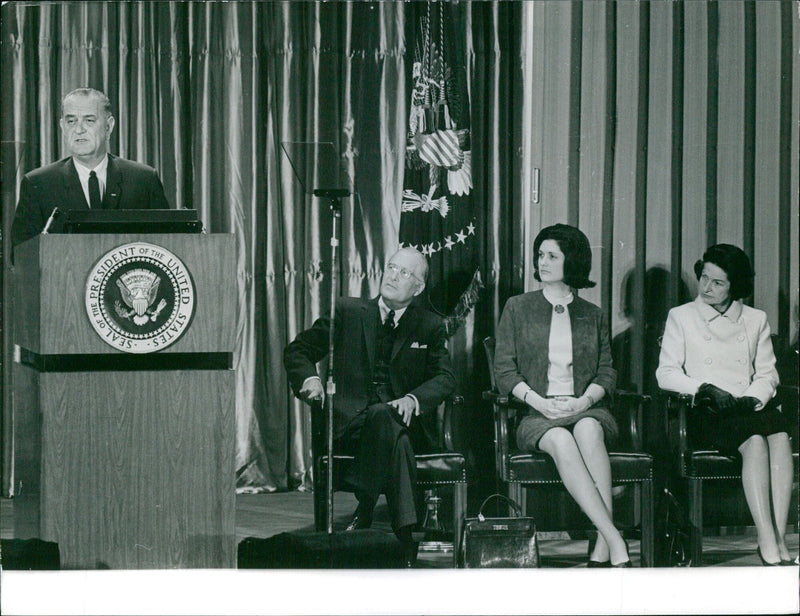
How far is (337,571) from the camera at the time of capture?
3.85m

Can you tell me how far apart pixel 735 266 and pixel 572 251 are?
0.67 metres

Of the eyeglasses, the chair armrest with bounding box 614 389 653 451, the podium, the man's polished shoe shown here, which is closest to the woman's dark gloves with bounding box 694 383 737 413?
the chair armrest with bounding box 614 389 653 451

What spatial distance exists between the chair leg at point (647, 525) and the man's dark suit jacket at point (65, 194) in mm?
2192

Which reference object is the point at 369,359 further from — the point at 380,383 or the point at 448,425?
the point at 448,425

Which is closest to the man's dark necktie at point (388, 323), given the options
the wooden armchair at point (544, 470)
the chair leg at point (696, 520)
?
the wooden armchair at point (544, 470)

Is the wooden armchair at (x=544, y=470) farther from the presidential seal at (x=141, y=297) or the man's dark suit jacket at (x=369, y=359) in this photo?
the presidential seal at (x=141, y=297)

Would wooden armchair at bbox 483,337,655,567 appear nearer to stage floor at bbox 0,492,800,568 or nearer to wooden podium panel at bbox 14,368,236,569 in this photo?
stage floor at bbox 0,492,800,568

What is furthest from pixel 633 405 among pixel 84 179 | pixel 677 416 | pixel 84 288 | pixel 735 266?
pixel 84 179

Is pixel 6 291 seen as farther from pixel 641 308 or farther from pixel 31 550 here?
pixel 641 308

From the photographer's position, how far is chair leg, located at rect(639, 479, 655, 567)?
13.0 ft

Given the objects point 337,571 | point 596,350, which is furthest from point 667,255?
point 337,571

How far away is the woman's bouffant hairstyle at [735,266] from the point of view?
4156mm

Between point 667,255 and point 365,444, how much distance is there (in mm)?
1479

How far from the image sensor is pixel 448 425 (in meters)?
4.05
